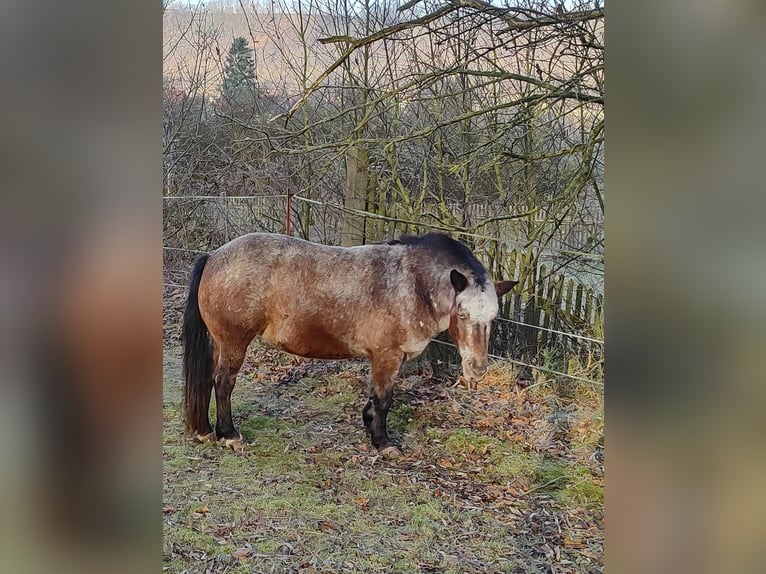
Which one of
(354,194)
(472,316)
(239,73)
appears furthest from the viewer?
(239,73)

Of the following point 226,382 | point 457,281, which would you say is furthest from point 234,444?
point 457,281

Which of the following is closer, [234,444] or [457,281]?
[457,281]

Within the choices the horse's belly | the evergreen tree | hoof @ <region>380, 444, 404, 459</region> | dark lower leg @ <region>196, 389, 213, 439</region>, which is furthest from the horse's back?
the evergreen tree

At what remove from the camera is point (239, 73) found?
364cm

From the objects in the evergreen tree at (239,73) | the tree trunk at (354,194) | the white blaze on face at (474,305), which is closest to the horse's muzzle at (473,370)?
the white blaze on face at (474,305)

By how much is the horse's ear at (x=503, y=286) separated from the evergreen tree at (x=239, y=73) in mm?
1785

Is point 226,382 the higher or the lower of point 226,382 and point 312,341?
the lower

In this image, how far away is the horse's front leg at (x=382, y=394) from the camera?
3084mm

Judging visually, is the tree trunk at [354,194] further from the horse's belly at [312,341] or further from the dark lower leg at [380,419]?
the dark lower leg at [380,419]

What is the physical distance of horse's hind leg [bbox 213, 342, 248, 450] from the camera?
3.08 metres

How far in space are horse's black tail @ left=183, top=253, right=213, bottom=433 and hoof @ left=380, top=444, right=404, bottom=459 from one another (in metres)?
0.89

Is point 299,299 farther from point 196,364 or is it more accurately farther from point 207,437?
point 207,437

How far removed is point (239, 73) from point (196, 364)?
1.71 meters
